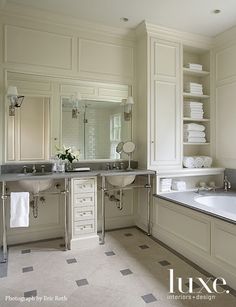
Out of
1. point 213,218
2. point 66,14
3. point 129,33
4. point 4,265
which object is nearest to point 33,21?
point 66,14

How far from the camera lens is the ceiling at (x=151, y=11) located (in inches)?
105

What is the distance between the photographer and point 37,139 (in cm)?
292

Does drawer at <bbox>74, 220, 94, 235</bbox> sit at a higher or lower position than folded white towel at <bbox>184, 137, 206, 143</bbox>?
lower

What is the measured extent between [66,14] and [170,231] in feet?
9.65

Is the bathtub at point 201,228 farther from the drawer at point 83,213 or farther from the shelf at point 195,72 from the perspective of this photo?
the shelf at point 195,72

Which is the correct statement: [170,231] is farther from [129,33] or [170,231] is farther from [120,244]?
[129,33]

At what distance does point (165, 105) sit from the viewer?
329 cm

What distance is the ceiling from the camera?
267cm

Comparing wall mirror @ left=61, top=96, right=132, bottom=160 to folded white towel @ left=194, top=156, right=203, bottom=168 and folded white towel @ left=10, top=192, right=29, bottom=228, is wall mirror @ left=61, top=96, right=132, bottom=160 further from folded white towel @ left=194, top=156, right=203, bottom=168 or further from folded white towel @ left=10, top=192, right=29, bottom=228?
folded white towel @ left=194, top=156, right=203, bottom=168

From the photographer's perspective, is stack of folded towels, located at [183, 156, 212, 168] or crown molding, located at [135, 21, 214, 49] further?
stack of folded towels, located at [183, 156, 212, 168]

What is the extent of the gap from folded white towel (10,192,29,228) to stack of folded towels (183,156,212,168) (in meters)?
2.21

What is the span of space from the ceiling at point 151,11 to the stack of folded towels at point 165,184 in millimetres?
2083

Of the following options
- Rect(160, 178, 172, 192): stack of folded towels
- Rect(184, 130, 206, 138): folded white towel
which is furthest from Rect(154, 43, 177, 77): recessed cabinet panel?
Rect(160, 178, 172, 192): stack of folded towels

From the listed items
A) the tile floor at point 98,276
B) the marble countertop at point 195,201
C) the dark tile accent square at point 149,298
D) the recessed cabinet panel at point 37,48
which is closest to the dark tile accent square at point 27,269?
the tile floor at point 98,276
